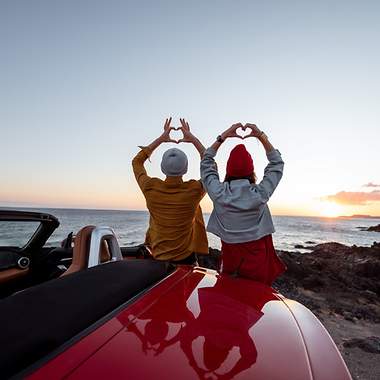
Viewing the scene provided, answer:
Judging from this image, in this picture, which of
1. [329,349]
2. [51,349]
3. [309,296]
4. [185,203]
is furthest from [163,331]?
[309,296]

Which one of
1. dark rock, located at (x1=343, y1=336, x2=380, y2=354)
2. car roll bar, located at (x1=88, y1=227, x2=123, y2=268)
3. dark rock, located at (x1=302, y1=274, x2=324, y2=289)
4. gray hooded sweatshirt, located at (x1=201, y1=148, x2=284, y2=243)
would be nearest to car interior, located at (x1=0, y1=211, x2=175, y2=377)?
car roll bar, located at (x1=88, y1=227, x2=123, y2=268)

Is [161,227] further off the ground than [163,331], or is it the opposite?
Result: [161,227]

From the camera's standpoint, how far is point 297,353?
143 cm

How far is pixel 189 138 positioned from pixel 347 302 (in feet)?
24.2

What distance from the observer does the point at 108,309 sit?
5.16 ft

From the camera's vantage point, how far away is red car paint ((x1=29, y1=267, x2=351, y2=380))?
1123 millimetres

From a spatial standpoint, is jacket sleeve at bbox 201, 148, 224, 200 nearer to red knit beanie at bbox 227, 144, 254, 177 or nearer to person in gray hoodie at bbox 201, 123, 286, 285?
person in gray hoodie at bbox 201, 123, 286, 285

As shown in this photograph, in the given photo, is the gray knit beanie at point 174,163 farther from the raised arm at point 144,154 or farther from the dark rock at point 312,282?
the dark rock at point 312,282

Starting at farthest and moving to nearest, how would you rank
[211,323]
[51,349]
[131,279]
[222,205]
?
1. [222,205]
2. [131,279]
3. [211,323]
4. [51,349]

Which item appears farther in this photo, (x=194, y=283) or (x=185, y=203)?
(x=185, y=203)

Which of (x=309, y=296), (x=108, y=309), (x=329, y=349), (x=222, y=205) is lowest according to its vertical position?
(x=309, y=296)

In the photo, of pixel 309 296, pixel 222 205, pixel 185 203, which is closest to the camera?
pixel 222 205

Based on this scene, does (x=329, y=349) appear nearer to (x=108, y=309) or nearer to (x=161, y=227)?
(x=108, y=309)

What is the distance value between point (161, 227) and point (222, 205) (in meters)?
0.95
